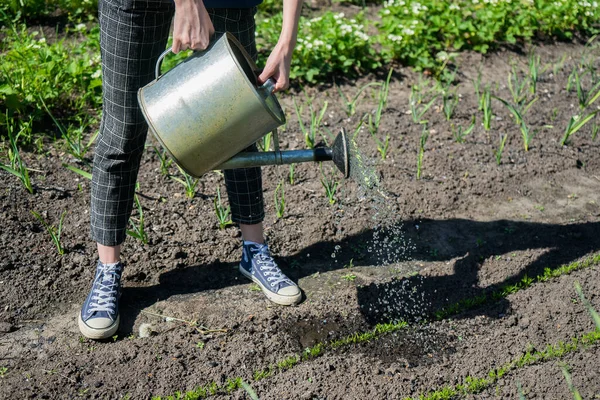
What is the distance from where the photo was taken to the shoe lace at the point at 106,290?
6.99 ft

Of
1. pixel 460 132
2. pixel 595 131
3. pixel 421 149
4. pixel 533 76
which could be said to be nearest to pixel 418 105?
pixel 460 132

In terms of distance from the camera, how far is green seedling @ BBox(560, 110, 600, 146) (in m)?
3.21

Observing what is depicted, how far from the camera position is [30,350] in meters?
2.09

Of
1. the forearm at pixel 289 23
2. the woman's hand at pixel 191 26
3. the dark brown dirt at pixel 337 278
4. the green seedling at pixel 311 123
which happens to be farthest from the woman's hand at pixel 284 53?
the green seedling at pixel 311 123

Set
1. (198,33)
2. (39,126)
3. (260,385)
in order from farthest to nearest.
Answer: (39,126)
(260,385)
(198,33)

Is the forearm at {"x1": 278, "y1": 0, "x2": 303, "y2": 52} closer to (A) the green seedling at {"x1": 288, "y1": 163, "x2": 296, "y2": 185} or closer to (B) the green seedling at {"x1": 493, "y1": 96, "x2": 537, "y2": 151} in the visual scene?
(A) the green seedling at {"x1": 288, "y1": 163, "x2": 296, "y2": 185}

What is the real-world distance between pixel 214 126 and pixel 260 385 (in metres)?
0.76

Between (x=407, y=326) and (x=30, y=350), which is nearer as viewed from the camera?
(x=30, y=350)

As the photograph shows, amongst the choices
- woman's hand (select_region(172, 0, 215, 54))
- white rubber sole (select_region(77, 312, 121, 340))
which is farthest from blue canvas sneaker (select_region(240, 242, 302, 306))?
woman's hand (select_region(172, 0, 215, 54))

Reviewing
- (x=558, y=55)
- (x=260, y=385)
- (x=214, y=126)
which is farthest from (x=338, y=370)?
(x=558, y=55)

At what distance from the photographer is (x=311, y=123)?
3.08 m

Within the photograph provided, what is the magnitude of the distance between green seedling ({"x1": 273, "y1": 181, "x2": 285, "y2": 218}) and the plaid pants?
47 centimetres

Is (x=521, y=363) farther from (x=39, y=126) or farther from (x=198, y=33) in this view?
(x=39, y=126)

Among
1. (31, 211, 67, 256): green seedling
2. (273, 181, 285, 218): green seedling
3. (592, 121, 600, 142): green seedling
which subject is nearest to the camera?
(31, 211, 67, 256): green seedling
